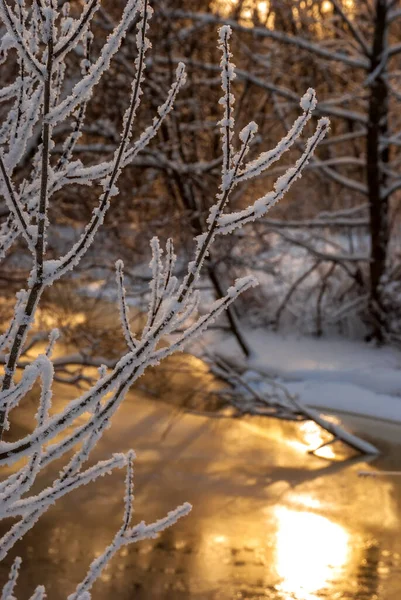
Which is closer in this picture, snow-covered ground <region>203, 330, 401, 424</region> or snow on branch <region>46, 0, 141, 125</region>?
snow on branch <region>46, 0, 141, 125</region>

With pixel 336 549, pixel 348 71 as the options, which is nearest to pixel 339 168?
pixel 348 71

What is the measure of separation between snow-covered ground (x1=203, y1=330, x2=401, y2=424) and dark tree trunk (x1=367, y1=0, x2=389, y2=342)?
0.56 metres

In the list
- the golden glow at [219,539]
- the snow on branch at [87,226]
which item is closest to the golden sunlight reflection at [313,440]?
the golden glow at [219,539]

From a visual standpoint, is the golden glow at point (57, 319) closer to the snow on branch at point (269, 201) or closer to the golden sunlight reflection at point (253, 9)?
the golden sunlight reflection at point (253, 9)

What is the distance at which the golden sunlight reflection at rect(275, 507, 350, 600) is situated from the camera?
5.36 metres

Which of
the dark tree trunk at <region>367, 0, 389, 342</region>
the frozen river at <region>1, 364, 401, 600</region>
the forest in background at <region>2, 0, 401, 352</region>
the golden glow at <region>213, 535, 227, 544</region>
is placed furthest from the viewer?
the dark tree trunk at <region>367, 0, 389, 342</region>

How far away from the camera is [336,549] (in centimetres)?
581

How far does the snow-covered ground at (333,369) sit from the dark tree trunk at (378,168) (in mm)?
558

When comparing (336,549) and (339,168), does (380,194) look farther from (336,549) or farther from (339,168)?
(339,168)

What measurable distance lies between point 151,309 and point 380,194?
861cm

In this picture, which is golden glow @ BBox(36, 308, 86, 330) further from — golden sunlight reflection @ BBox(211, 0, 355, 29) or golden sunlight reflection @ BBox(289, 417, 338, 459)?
golden sunlight reflection @ BBox(211, 0, 355, 29)

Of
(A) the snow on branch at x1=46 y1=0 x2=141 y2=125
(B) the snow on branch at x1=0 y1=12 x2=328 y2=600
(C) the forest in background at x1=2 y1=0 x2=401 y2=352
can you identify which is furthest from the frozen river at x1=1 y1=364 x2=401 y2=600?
(A) the snow on branch at x1=46 y1=0 x2=141 y2=125

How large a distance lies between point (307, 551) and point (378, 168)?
5.62 metres

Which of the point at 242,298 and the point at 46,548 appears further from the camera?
the point at 242,298
